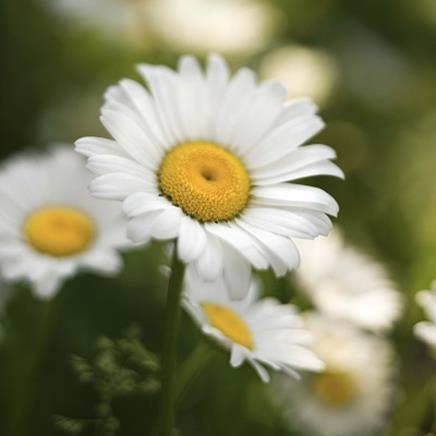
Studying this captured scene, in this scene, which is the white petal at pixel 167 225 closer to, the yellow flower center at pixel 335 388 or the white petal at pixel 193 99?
the white petal at pixel 193 99

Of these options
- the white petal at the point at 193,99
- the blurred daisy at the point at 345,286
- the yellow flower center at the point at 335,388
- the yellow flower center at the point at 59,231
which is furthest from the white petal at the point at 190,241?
the yellow flower center at the point at 335,388

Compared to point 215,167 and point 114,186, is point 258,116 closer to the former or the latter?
point 215,167

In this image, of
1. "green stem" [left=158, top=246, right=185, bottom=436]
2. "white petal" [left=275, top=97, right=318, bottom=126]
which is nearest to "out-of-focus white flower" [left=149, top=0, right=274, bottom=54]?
"white petal" [left=275, top=97, right=318, bottom=126]

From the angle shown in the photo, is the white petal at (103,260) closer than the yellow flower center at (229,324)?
No

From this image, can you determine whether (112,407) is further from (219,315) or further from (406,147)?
(406,147)

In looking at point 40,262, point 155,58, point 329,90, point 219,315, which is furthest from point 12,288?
point 329,90

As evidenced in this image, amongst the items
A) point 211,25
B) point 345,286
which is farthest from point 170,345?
point 211,25
